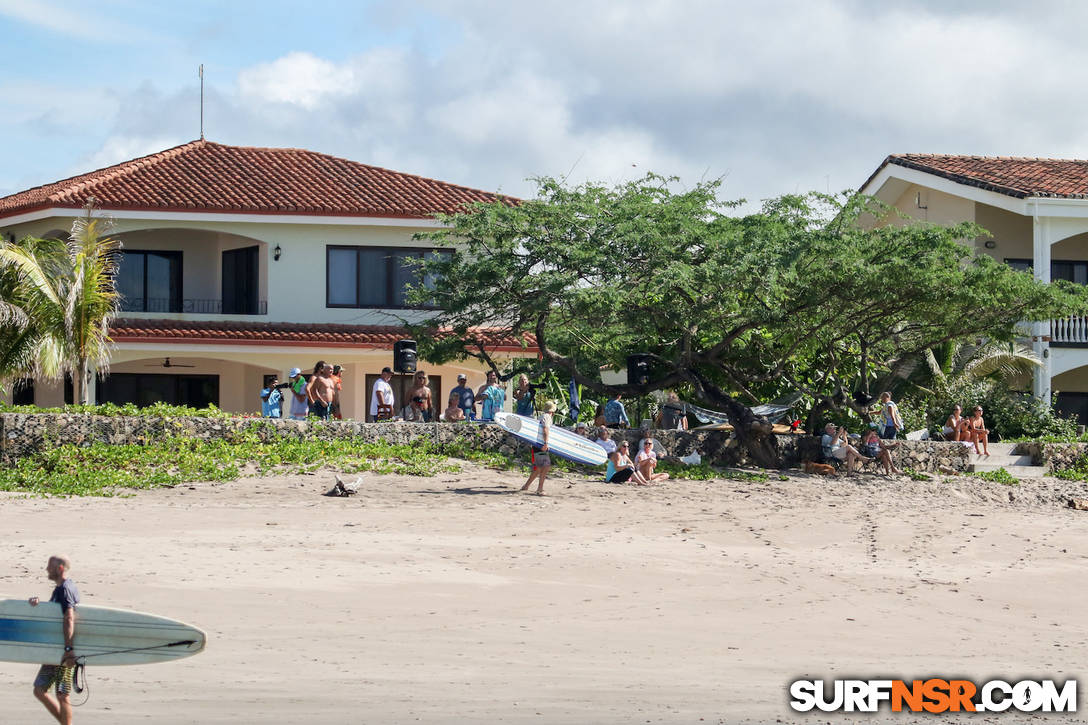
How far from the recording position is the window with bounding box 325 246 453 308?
28.2 metres

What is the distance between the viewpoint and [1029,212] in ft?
94.5

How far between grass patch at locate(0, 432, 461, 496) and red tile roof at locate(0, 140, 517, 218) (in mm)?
8072

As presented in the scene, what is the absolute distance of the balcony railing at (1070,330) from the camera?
1147 inches

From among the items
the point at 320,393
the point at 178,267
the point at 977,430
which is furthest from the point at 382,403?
the point at 977,430

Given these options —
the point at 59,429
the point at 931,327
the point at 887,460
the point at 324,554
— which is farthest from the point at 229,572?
the point at 931,327

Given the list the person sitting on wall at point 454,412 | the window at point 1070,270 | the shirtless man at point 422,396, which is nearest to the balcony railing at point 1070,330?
the window at point 1070,270

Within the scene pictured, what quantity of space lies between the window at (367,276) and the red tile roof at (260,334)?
790 mm

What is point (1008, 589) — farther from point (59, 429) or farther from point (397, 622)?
Result: point (59, 429)

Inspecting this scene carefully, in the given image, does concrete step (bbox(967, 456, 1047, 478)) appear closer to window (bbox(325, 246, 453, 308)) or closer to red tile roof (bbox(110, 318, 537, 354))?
red tile roof (bbox(110, 318, 537, 354))

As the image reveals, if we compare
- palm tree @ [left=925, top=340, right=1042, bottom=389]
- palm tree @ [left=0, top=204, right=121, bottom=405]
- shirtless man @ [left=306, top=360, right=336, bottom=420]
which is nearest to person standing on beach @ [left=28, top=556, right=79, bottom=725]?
shirtless man @ [left=306, top=360, right=336, bottom=420]

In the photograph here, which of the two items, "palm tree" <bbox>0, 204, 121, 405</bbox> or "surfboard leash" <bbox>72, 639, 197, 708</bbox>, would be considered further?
"palm tree" <bbox>0, 204, 121, 405</bbox>

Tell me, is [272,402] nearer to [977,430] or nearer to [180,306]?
[180,306]

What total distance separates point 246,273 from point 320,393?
26.5 feet

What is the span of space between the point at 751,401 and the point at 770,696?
15219 mm
